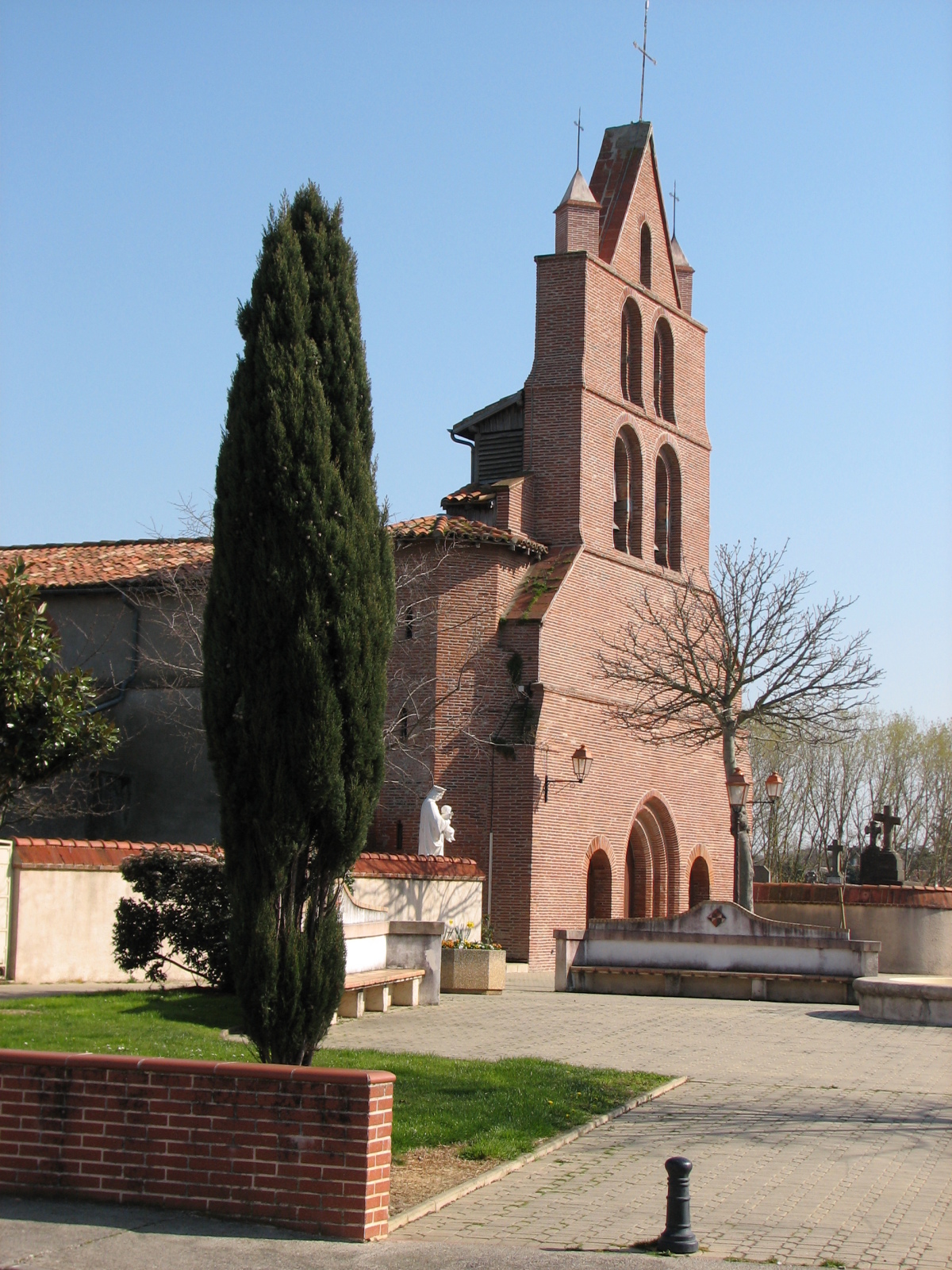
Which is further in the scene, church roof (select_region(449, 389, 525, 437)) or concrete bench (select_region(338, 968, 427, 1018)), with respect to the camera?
church roof (select_region(449, 389, 525, 437))

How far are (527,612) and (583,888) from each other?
556 centimetres

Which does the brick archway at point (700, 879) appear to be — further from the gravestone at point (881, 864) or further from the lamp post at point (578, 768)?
the lamp post at point (578, 768)

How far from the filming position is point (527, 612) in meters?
27.4

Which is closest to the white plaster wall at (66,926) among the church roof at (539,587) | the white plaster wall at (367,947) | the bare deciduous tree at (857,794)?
the white plaster wall at (367,947)

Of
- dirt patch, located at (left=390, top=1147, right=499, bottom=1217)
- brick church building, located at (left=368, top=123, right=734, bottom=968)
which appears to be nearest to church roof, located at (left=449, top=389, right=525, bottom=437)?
brick church building, located at (left=368, top=123, right=734, bottom=968)

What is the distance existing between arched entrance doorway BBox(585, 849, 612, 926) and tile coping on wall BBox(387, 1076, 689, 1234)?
55.0 ft

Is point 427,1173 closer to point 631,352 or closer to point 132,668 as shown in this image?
point 132,668

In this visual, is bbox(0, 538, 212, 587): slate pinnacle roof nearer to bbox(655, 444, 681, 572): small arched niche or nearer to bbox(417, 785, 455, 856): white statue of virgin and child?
bbox(417, 785, 455, 856): white statue of virgin and child

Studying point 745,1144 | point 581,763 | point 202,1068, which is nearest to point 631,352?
point 581,763

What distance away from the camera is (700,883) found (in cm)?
3312

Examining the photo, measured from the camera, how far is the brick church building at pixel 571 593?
26828 millimetres

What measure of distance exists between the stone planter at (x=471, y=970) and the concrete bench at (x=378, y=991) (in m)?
2.03

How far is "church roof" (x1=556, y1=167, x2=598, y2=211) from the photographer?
30297mm

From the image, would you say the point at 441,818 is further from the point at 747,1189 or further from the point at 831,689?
the point at 747,1189
